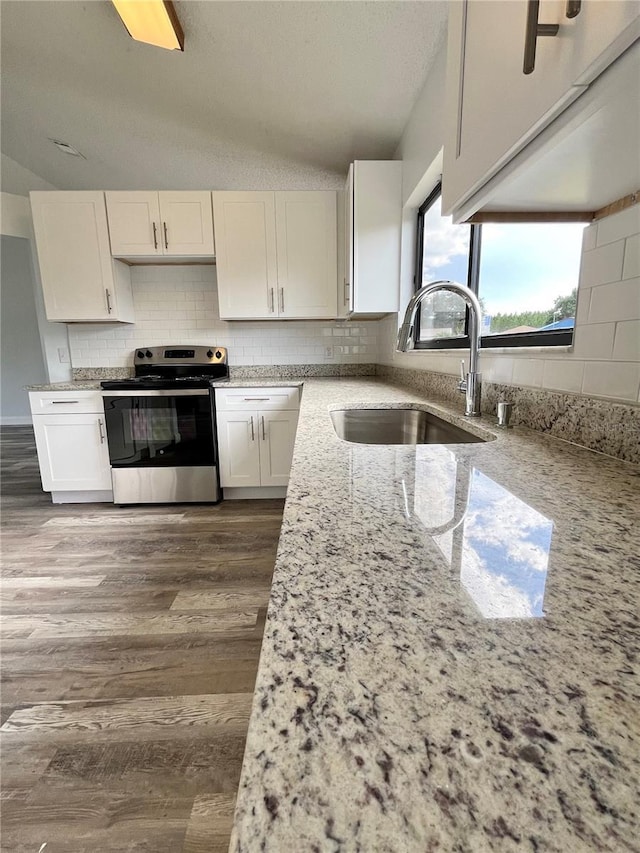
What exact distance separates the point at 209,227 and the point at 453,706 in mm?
3166

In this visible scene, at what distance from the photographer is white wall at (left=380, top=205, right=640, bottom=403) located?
768 mm

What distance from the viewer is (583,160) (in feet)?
2.17

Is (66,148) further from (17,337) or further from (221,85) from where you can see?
(17,337)

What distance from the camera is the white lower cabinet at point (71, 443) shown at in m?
2.72

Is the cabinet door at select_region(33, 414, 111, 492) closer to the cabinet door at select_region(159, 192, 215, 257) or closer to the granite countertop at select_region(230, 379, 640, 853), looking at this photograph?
the cabinet door at select_region(159, 192, 215, 257)

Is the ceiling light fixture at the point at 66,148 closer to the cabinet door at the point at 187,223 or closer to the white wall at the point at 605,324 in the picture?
the cabinet door at the point at 187,223

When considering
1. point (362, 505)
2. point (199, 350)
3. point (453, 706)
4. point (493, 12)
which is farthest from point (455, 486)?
point (199, 350)

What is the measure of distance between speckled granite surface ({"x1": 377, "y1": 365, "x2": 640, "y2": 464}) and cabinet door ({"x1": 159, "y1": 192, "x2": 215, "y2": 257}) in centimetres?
238

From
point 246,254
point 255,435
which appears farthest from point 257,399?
point 246,254

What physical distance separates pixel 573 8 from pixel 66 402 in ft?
10.2

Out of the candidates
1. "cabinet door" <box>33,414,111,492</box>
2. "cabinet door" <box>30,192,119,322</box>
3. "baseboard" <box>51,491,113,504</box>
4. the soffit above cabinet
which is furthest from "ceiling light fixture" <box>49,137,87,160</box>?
the soffit above cabinet

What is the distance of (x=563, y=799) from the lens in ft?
0.66

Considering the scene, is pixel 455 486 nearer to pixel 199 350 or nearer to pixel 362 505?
pixel 362 505

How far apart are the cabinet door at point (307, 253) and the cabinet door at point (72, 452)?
1669mm
